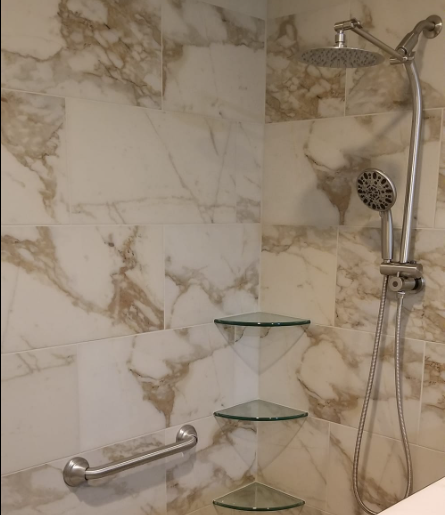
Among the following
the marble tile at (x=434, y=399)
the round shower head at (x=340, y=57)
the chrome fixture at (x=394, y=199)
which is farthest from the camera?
the marble tile at (x=434, y=399)

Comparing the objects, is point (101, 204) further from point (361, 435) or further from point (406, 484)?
point (406, 484)

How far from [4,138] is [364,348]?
1.07m

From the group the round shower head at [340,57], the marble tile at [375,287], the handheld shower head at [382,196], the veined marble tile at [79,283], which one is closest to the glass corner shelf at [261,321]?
the marble tile at [375,287]

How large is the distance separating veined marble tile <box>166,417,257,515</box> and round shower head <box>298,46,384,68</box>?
1.04 m

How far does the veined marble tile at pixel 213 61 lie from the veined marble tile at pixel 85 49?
0.05 meters

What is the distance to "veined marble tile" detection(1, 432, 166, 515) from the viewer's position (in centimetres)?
128

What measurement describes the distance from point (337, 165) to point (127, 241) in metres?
0.63

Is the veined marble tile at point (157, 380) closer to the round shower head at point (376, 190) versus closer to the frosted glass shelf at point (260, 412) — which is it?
the frosted glass shelf at point (260, 412)

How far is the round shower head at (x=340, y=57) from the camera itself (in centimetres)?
121

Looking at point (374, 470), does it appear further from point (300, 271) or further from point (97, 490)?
point (97, 490)

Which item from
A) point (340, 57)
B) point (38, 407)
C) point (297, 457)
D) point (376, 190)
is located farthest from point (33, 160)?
point (297, 457)

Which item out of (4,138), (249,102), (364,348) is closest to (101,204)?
(4,138)

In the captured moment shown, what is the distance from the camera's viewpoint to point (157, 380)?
1537 mm

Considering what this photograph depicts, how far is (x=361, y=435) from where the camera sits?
5.03 ft
